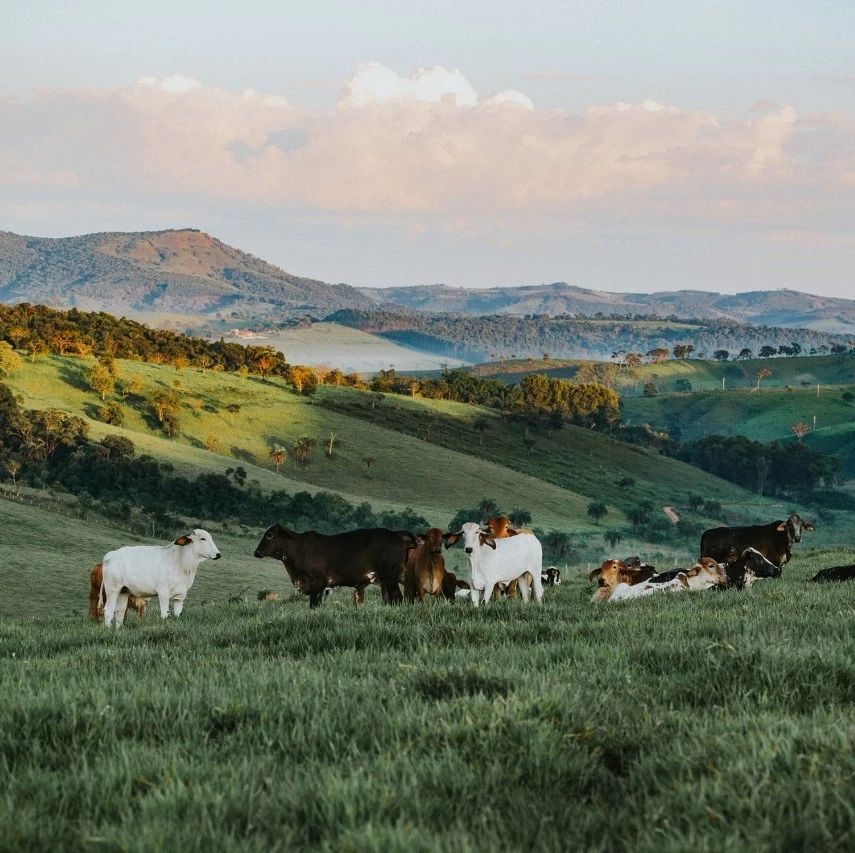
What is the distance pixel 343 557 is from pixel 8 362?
477 ft

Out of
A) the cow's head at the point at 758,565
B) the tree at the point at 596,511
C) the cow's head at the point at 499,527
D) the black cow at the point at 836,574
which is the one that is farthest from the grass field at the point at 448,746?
the tree at the point at 596,511

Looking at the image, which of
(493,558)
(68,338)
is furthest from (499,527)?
(68,338)

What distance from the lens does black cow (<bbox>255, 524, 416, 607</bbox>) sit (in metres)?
17.4

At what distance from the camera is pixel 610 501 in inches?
6585

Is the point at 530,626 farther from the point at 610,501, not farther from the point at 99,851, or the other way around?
the point at 610,501

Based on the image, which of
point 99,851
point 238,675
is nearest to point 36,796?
point 99,851

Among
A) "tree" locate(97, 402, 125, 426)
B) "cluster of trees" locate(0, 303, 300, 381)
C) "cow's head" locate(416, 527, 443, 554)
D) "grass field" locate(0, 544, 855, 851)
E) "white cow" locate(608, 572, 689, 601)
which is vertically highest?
"cluster of trees" locate(0, 303, 300, 381)

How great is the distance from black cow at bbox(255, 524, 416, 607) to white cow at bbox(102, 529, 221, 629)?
1155mm

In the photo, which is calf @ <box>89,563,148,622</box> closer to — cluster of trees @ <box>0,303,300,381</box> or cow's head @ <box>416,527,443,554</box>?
cow's head @ <box>416,527,443,554</box>

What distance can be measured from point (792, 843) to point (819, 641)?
16.7 ft

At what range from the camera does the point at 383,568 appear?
1742 cm

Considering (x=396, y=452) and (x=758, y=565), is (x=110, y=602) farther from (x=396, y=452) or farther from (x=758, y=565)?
(x=396, y=452)

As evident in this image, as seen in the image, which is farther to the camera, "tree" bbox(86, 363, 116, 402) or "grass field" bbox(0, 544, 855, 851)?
"tree" bbox(86, 363, 116, 402)

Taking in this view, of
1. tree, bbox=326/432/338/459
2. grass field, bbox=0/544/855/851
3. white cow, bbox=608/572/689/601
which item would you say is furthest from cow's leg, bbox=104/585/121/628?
tree, bbox=326/432/338/459
